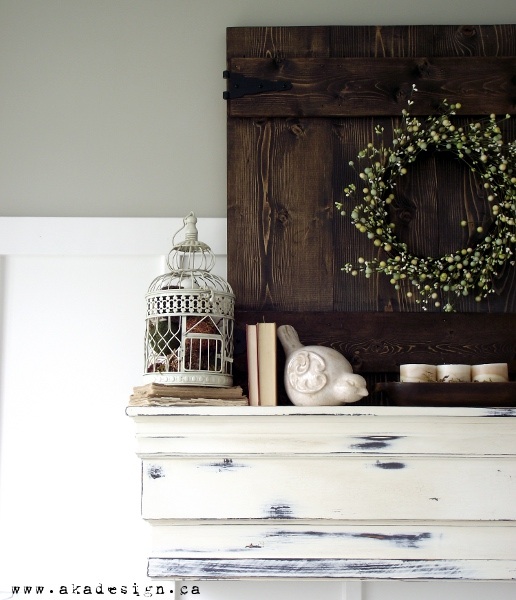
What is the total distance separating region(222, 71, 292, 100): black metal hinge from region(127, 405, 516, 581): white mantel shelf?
833 millimetres

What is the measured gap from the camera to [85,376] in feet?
6.81

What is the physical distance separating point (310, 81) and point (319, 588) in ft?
4.13

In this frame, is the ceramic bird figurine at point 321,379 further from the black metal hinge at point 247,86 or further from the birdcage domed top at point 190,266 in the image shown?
the black metal hinge at point 247,86

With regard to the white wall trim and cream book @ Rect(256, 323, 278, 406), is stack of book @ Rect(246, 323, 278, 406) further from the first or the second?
the white wall trim

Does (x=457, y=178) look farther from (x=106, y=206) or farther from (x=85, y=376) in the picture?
(x=85, y=376)

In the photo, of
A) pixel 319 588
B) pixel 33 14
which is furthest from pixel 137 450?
pixel 33 14

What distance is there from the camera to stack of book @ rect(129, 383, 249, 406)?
5.74ft

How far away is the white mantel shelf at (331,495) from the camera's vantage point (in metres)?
1.76

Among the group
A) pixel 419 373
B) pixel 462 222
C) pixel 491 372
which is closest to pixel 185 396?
pixel 419 373

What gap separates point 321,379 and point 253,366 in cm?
16

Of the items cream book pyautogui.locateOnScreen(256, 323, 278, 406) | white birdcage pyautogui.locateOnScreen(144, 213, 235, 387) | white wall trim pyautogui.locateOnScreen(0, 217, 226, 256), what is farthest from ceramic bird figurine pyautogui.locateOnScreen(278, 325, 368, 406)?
white wall trim pyautogui.locateOnScreen(0, 217, 226, 256)

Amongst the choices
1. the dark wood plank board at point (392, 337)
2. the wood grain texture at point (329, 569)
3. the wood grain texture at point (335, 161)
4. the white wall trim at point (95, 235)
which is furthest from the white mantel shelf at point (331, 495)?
the white wall trim at point (95, 235)

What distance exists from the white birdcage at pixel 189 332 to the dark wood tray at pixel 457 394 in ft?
1.33

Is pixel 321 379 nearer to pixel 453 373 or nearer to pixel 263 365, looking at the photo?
pixel 263 365
